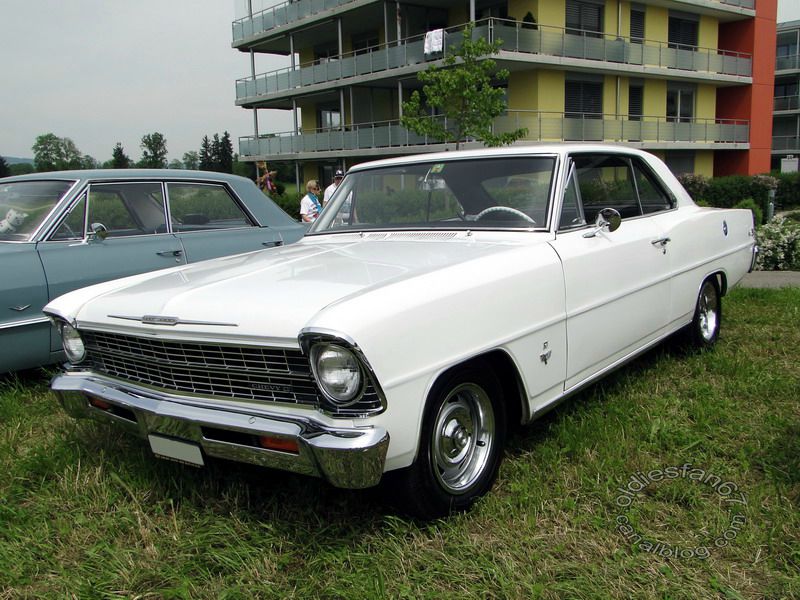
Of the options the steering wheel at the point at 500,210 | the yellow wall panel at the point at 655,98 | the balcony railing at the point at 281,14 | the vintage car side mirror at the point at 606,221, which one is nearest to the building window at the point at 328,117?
the balcony railing at the point at 281,14

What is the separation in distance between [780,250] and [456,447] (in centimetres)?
802

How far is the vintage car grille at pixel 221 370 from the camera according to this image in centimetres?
255

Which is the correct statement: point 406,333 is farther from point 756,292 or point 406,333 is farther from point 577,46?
point 577,46

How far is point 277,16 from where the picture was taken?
30703 mm

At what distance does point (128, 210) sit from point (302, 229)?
152 centimetres

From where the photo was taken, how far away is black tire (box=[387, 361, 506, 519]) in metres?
2.73

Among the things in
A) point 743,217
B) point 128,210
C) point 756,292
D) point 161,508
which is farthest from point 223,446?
point 756,292

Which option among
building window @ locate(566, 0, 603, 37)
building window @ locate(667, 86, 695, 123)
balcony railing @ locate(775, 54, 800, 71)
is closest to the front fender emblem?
building window @ locate(566, 0, 603, 37)

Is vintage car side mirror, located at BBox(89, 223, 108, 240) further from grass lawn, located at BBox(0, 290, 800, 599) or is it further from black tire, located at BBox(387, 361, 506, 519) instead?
black tire, located at BBox(387, 361, 506, 519)

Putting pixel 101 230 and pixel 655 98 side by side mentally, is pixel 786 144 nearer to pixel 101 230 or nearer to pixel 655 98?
pixel 655 98

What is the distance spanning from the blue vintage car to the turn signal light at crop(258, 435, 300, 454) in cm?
290

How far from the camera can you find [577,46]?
2416 cm

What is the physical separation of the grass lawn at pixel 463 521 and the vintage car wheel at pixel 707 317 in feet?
3.20

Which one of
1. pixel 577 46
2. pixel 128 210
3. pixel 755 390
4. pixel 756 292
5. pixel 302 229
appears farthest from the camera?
pixel 577 46
